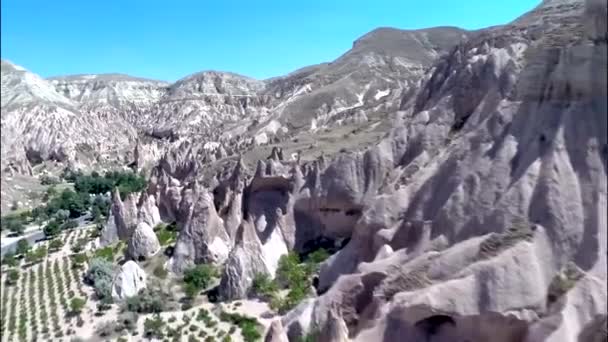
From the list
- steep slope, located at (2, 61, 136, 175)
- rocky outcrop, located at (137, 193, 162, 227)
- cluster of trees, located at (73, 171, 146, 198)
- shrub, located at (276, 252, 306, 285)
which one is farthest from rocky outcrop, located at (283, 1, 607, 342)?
cluster of trees, located at (73, 171, 146, 198)

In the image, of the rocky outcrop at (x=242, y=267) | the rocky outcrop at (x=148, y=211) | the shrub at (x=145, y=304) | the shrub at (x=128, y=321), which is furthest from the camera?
the rocky outcrop at (x=148, y=211)

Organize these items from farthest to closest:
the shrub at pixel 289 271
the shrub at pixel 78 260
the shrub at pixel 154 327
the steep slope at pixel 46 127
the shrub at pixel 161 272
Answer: the shrub at pixel 78 260 → the shrub at pixel 161 272 → the shrub at pixel 289 271 → the shrub at pixel 154 327 → the steep slope at pixel 46 127

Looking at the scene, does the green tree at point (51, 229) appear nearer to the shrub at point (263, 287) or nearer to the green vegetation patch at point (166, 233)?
the green vegetation patch at point (166, 233)

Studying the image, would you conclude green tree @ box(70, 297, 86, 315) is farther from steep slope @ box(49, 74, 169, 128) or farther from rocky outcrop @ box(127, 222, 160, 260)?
steep slope @ box(49, 74, 169, 128)

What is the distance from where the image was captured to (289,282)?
26547 millimetres

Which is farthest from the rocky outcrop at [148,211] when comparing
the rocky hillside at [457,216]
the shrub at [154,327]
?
the shrub at [154,327]

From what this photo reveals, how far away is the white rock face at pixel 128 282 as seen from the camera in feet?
86.1

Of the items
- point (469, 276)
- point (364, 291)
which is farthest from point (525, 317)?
point (364, 291)

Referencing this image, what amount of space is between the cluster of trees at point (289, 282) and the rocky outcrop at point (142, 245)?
7.67 m

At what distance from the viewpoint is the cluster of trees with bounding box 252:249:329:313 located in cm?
2419

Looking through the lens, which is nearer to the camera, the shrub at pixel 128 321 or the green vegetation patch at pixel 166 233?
the shrub at pixel 128 321

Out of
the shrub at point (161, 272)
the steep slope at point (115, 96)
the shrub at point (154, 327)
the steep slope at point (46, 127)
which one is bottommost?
the shrub at point (154, 327)

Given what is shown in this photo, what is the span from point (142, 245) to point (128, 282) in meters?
5.32

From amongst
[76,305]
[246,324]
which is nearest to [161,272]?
[76,305]
